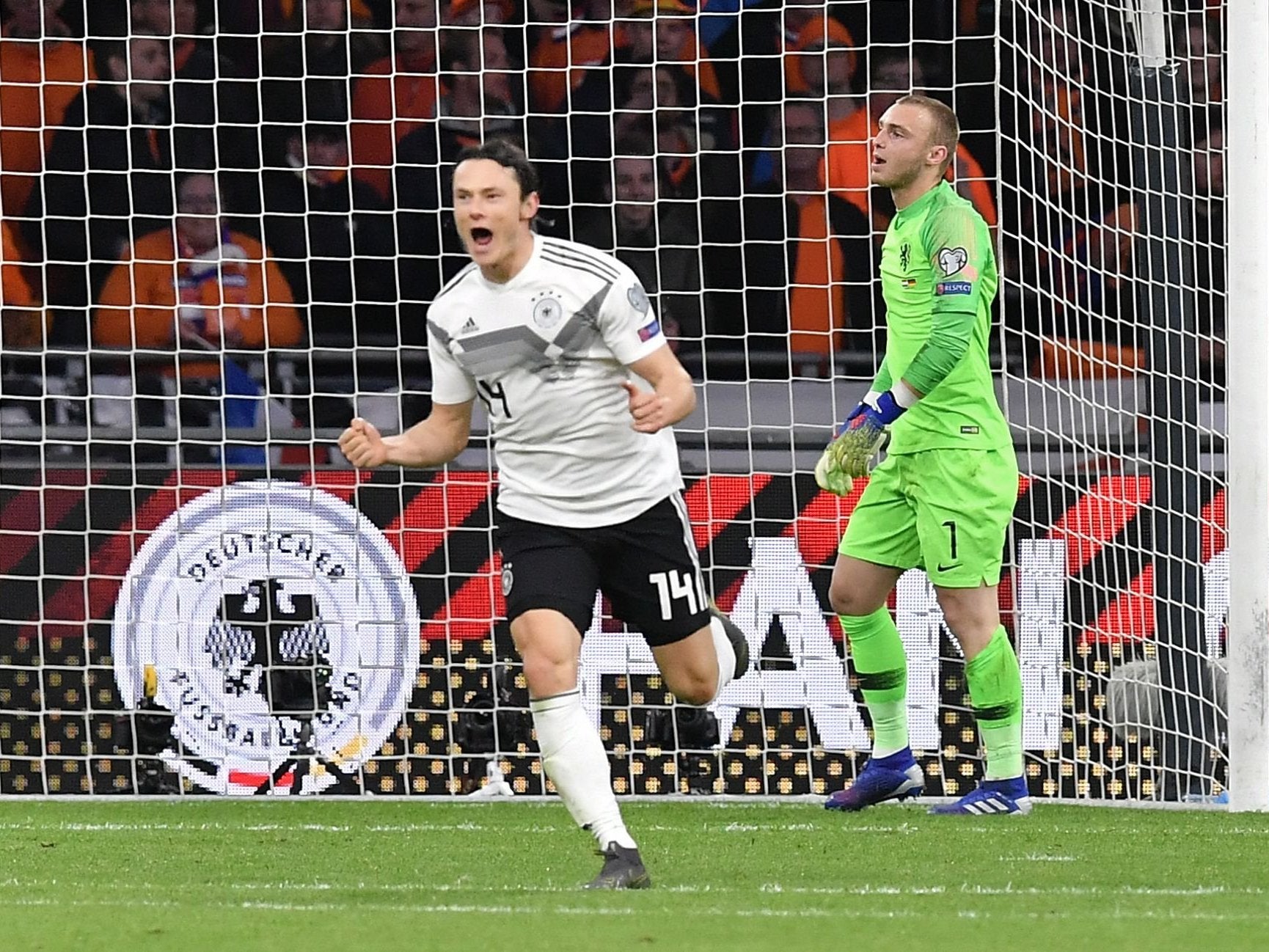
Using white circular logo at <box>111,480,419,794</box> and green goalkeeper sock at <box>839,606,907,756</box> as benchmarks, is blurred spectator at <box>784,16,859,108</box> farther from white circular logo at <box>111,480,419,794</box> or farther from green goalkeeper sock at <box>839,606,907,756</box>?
green goalkeeper sock at <box>839,606,907,756</box>

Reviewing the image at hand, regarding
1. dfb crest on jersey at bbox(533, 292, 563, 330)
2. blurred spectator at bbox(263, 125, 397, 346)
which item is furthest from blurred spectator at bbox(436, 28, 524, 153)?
dfb crest on jersey at bbox(533, 292, 563, 330)

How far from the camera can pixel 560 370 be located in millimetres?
5160

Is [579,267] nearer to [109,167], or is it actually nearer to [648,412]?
[648,412]

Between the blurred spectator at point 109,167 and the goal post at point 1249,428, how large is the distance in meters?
4.38

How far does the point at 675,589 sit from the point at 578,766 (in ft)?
1.99

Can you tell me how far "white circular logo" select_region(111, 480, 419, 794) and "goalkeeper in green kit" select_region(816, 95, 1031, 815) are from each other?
2.06m

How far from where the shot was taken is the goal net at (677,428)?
7938mm

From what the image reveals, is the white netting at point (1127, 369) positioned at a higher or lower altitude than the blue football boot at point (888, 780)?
higher

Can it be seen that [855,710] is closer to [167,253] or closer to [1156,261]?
[1156,261]

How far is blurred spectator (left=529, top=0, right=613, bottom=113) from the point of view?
9.58m

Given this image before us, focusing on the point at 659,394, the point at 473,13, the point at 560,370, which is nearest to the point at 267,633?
the point at 473,13

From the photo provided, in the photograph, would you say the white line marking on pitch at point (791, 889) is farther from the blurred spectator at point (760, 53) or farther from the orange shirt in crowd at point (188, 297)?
the blurred spectator at point (760, 53)

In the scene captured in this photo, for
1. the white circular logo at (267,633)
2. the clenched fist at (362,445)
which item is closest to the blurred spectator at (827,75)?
the white circular logo at (267,633)

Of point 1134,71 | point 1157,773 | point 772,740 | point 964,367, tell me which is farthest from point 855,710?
point 1134,71
